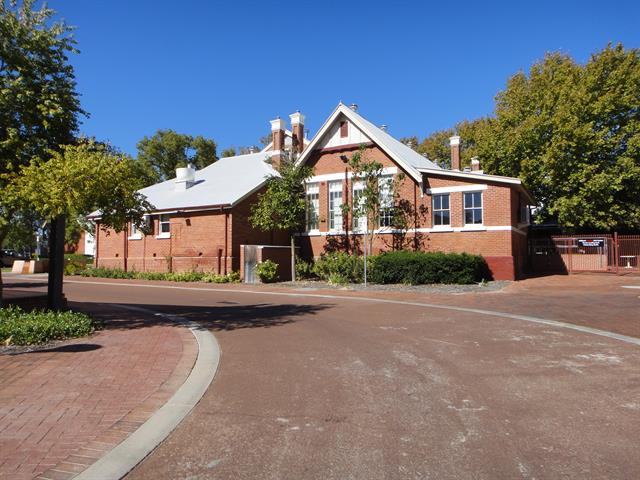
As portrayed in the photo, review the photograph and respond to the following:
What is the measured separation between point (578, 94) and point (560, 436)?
30.7 m

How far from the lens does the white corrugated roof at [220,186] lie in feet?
86.4

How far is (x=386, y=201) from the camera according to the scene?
2423 cm

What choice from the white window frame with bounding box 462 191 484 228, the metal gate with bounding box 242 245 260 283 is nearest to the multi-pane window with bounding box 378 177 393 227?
the white window frame with bounding box 462 191 484 228

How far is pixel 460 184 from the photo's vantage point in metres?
23.0

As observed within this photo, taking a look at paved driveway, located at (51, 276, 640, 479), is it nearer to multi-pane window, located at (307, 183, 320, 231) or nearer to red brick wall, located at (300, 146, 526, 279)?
red brick wall, located at (300, 146, 526, 279)

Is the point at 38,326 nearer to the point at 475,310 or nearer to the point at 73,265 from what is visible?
the point at 475,310

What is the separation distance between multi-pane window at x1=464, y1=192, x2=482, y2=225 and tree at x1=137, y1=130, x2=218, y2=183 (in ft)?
109

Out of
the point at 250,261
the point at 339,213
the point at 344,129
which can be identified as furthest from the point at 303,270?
the point at 344,129

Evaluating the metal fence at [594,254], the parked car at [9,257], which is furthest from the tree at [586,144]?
the parked car at [9,257]

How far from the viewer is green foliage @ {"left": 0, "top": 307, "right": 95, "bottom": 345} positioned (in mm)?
7910

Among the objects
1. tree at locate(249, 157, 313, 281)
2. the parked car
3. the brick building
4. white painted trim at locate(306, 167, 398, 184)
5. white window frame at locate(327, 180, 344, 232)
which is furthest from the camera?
the parked car

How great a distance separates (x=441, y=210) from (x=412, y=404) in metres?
19.1

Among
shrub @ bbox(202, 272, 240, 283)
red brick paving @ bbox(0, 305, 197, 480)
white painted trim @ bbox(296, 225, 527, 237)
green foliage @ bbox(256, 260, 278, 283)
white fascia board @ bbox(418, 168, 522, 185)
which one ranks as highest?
white fascia board @ bbox(418, 168, 522, 185)

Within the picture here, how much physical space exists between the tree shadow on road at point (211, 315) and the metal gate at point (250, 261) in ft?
29.0
